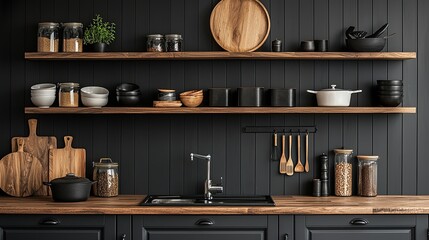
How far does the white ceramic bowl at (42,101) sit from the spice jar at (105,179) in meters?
0.56

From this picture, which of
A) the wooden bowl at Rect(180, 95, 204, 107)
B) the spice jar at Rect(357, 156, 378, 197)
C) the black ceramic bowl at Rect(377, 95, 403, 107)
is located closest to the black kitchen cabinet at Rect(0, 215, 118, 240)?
the wooden bowl at Rect(180, 95, 204, 107)

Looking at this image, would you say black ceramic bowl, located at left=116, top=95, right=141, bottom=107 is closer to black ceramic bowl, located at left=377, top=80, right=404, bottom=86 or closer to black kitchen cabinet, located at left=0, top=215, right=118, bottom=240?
black kitchen cabinet, located at left=0, top=215, right=118, bottom=240

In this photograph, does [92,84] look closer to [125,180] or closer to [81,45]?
[81,45]

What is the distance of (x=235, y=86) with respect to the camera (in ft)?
16.4

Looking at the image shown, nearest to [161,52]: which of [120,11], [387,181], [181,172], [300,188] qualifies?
[120,11]

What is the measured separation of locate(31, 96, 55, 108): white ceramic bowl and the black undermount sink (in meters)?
1.00

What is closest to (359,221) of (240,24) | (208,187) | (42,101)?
(208,187)

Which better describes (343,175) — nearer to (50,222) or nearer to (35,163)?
(50,222)

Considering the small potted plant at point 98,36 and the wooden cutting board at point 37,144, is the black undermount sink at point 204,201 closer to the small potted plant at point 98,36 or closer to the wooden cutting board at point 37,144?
the wooden cutting board at point 37,144

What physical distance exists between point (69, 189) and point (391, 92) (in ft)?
7.71

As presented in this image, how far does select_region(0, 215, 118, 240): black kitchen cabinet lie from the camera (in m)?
4.36

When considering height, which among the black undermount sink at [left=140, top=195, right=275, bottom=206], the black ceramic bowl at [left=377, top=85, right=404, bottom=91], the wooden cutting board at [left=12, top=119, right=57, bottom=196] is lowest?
the black undermount sink at [left=140, top=195, right=275, bottom=206]

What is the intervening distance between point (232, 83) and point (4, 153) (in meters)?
1.80

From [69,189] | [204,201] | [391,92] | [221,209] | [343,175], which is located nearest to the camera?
[221,209]
